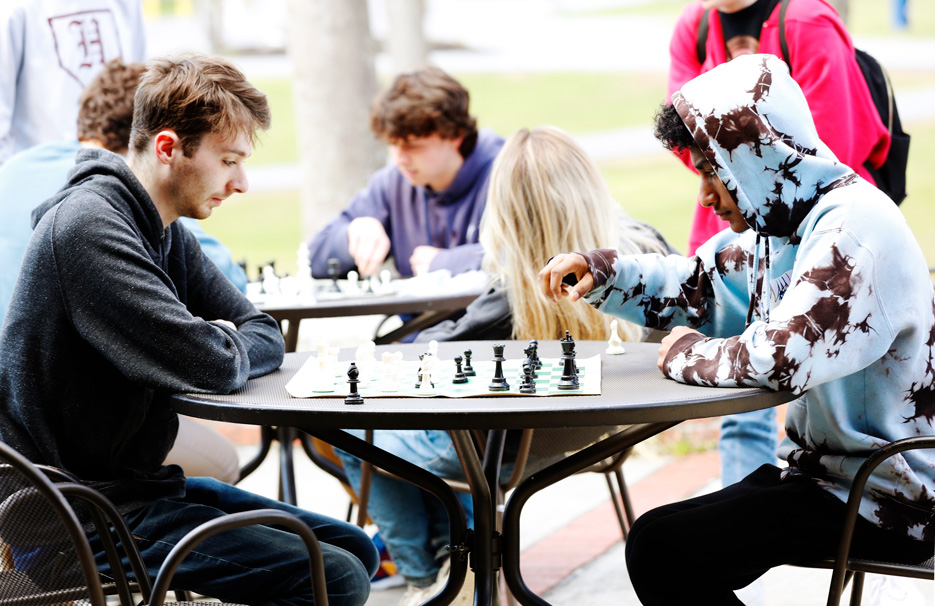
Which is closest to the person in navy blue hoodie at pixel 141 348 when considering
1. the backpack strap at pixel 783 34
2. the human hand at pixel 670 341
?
the human hand at pixel 670 341

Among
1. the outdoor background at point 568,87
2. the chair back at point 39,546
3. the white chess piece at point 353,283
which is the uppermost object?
the chair back at point 39,546

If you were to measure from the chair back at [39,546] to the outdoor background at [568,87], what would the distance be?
41.9 ft

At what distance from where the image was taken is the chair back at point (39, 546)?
70.4 inches

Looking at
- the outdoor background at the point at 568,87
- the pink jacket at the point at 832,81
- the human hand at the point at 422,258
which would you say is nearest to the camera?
the pink jacket at the point at 832,81

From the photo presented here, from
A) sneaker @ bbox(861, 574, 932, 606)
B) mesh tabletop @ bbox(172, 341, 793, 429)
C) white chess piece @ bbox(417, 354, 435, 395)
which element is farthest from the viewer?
sneaker @ bbox(861, 574, 932, 606)

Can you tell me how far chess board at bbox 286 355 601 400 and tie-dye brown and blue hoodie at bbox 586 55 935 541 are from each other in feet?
0.76

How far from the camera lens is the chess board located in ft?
7.02

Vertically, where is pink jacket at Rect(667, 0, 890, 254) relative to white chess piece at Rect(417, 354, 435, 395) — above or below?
above

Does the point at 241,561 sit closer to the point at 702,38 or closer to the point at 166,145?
the point at 166,145

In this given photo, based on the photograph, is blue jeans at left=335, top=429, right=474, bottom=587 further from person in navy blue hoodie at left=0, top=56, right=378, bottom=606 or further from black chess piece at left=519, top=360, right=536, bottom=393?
black chess piece at left=519, top=360, right=536, bottom=393

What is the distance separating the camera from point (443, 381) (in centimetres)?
232

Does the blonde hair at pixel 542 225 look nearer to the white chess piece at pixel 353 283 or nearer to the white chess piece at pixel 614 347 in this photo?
the white chess piece at pixel 614 347

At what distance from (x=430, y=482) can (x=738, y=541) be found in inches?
26.8

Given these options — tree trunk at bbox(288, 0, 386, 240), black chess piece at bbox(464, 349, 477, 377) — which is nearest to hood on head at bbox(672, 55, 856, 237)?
black chess piece at bbox(464, 349, 477, 377)
